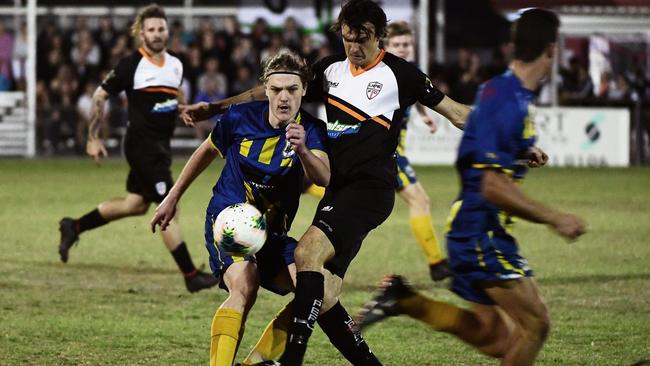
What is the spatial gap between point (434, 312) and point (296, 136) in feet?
3.50

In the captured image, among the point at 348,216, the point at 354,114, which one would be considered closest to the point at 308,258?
the point at 348,216

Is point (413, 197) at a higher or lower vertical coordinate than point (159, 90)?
lower

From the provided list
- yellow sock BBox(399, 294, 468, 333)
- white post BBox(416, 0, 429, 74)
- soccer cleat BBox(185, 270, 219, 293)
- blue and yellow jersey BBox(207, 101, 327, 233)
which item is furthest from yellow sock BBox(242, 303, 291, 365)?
white post BBox(416, 0, 429, 74)

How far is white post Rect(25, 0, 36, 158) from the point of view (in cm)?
2453

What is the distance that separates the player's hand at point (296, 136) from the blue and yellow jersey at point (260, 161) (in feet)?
1.40

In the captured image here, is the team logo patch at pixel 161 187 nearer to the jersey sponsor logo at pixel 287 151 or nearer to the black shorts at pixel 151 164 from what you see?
the black shorts at pixel 151 164

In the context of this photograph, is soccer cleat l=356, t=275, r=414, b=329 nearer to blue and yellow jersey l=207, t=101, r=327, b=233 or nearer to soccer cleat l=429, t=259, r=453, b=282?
blue and yellow jersey l=207, t=101, r=327, b=233

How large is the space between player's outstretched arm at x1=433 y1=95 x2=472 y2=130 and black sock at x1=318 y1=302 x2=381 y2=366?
131cm

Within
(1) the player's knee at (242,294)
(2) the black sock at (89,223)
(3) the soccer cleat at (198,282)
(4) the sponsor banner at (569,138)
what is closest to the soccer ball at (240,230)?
(1) the player's knee at (242,294)

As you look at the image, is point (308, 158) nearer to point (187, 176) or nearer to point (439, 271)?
point (187, 176)

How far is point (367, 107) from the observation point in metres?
6.82

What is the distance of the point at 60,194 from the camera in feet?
59.1

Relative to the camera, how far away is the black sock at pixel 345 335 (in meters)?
6.36

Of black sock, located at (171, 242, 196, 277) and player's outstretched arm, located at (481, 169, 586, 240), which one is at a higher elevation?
player's outstretched arm, located at (481, 169, 586, 240)
